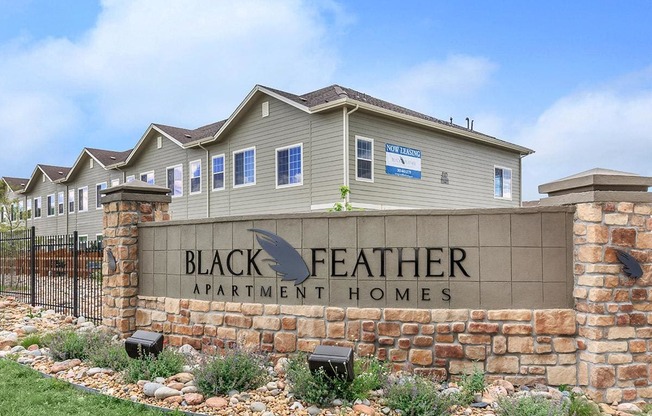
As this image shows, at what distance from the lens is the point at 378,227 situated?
7031 mm

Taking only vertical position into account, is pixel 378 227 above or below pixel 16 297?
above

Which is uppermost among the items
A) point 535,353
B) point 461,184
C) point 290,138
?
point 290,138

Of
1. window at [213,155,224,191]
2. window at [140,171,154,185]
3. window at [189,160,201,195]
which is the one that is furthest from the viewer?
window at [140,171,154,185]

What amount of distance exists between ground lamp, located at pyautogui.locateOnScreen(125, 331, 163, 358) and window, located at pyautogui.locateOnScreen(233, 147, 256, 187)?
12.7 meters

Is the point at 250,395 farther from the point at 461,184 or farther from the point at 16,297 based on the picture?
the point at 461,184

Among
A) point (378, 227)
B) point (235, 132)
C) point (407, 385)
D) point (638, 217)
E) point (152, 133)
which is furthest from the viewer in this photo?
point (152, 133)

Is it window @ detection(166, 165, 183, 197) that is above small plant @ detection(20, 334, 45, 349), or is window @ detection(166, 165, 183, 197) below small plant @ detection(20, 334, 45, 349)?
above

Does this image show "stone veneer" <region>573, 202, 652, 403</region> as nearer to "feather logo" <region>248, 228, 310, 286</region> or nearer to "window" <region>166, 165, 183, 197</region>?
"feather logo" <region>248, 228, 310, 286</region>

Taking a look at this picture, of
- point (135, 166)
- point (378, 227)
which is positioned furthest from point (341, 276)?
point (135, 166)

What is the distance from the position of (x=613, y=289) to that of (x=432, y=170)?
13803 mm

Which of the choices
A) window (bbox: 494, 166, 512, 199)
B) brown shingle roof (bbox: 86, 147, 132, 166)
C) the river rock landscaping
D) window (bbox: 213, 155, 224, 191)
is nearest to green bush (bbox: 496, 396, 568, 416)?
the river rock landscaping

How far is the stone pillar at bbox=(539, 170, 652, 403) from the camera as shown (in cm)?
628

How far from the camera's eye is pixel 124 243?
9102mm

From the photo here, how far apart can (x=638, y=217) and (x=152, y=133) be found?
22.5 meters
